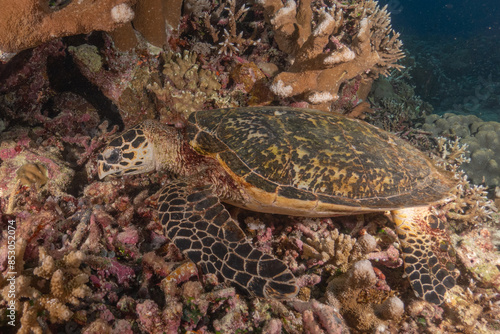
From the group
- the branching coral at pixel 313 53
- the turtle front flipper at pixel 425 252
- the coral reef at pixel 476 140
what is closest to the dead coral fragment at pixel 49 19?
the branching coral at pixel 313 53

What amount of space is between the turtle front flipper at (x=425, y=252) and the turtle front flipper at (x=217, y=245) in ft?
4.68

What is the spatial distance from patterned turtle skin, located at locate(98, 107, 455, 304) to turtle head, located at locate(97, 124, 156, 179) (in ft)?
0.04

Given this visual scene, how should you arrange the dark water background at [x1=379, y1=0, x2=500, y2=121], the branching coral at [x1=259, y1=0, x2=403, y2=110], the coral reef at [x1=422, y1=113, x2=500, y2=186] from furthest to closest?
the dark water background at [x1=379, y1=0, x2=500, y2=121]
the coral reef at [x1=422, y1=113, x2=500, y2=186]
the branching coral at [x1=259, y1=0, x2=403, y2=110]

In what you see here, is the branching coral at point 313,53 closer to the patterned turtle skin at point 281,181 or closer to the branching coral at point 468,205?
the patterned turtle skin at point 281,181

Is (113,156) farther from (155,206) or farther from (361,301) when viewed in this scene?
(361,301)

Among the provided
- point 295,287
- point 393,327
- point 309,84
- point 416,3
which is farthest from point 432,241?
point 416,3

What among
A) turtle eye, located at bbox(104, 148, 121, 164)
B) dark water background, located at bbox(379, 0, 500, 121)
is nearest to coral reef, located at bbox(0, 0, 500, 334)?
turtle eye, located at bbox(104, 148, 121, 164)

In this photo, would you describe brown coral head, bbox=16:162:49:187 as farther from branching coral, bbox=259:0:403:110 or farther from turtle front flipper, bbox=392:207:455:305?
turtle front flipper, bbox=392:207:455:305

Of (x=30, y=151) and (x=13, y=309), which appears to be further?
(x=30, y=151)

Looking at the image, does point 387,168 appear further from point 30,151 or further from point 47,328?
point 30,151

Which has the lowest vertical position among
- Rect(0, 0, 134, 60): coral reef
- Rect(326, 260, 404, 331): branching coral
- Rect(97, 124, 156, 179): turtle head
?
Rect(326, 260, 404, 331): branching coral

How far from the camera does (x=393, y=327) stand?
2029mm

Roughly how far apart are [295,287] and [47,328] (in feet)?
5.31

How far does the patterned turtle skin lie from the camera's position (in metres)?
2.33
